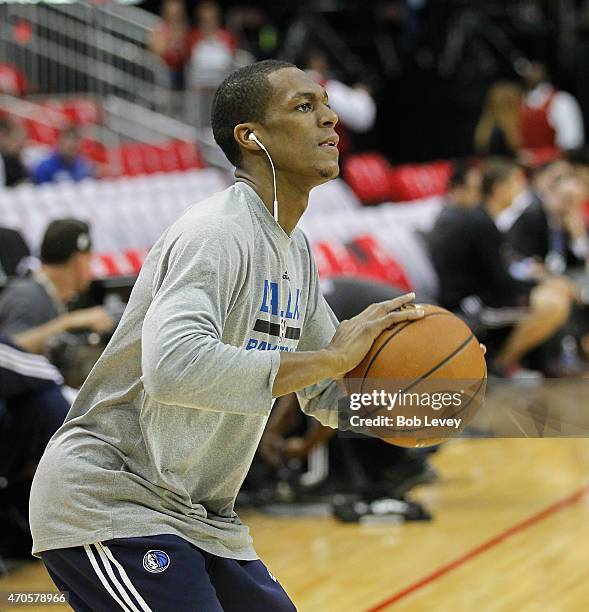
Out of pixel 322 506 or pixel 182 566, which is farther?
pixel 322 506

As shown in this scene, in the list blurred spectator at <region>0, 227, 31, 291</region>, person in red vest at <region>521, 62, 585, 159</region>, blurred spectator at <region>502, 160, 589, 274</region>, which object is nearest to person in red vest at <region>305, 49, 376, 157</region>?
person in red vest at <region>521, 62, 585, 159</region>

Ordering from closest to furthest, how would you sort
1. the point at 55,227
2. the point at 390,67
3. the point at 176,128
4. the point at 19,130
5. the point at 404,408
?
the point at 404,408 → the point at 55,227 → the point at 19,130 → the point at 176,128 → the point at 390,67

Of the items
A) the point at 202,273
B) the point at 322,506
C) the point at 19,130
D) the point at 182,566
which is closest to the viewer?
the point at 202,273

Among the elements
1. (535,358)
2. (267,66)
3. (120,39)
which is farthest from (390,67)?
(267,66)

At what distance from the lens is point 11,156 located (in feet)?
33.4

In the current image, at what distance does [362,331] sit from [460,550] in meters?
2.93

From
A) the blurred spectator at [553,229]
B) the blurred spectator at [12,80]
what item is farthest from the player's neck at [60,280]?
the blurred spectator at [12,80]

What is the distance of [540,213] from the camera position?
9117mm

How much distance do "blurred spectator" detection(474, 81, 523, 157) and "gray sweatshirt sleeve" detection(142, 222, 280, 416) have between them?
1336 cm

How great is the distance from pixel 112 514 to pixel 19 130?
328 inches

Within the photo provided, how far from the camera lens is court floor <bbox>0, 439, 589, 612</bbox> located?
4.45 metres

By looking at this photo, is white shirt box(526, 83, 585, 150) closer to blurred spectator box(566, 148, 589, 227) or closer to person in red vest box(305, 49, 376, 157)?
person in red vest box(305, 49, 376, 157)

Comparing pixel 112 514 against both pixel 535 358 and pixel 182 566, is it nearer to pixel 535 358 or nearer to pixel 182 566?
pixel 182 566

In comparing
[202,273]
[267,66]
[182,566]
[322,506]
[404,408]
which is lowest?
[322,506]
